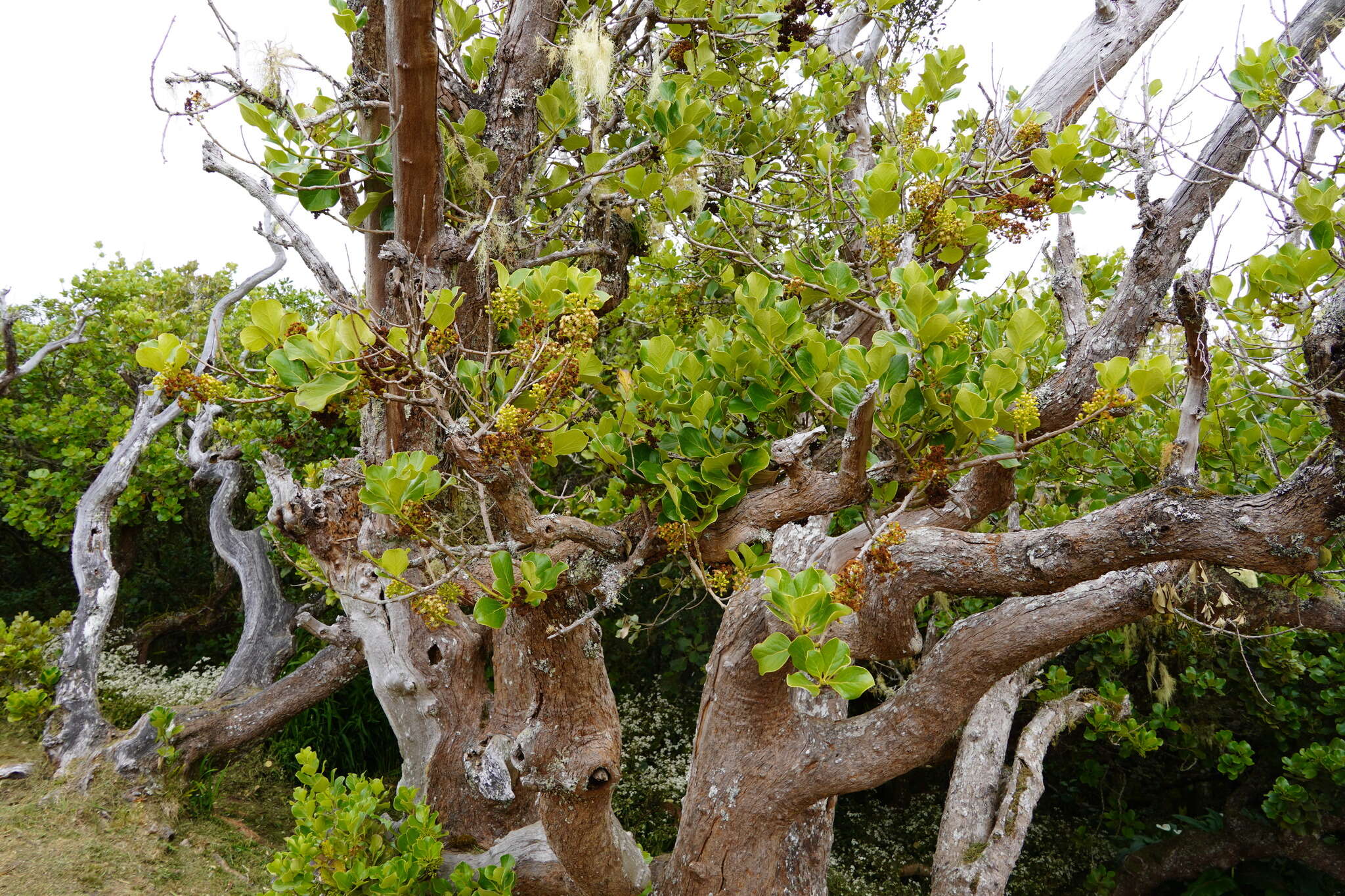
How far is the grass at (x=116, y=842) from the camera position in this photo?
332 centimetres

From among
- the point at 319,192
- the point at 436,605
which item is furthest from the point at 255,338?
the point at 319,192

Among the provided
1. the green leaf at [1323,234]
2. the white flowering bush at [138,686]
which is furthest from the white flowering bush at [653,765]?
the green leaf at [1323,234]

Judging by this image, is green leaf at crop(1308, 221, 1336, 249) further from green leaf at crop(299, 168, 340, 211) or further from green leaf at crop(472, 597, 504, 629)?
green leaf at crop(299, 168, 340, 211)

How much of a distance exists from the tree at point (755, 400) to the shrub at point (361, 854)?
250 millimetres

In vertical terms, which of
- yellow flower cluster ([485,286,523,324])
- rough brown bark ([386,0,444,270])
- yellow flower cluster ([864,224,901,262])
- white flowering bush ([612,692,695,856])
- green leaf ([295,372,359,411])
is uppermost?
rough brown bark ([386,0,444,270])

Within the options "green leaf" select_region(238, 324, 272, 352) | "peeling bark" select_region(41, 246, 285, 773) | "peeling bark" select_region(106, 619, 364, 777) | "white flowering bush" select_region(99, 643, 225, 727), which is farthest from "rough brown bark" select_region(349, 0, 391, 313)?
"white flowering bush" select_region(99, 643, 225, 727)

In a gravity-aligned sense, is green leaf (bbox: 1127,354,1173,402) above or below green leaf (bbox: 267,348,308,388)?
below

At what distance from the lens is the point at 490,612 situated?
171 cm

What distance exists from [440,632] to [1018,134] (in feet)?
10.3

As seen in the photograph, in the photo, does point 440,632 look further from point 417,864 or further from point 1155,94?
point 1155,94

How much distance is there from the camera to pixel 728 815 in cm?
257

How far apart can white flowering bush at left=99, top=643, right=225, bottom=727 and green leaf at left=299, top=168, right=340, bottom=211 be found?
4.36 metres

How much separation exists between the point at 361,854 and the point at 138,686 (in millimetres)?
4417

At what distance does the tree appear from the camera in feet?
5.36
